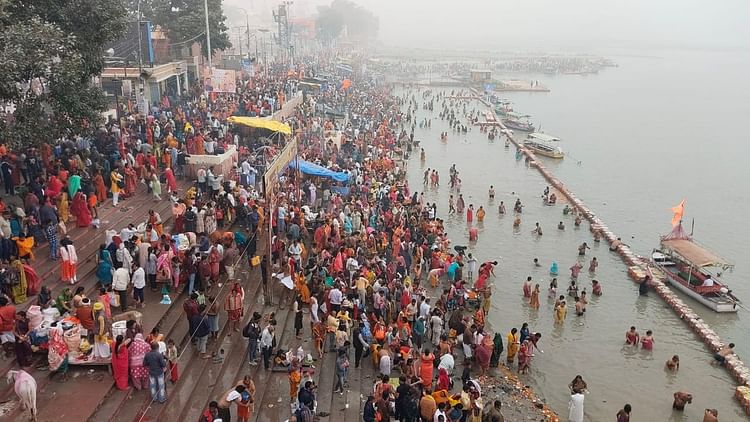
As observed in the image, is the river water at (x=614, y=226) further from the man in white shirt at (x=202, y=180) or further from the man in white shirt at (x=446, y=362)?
the man in white shirt at (x=202, y=180)

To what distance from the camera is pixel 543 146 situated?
39.4 m

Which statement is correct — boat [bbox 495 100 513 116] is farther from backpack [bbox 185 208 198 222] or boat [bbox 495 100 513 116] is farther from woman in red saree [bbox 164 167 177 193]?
backpack [bbox 185 208 198 222]

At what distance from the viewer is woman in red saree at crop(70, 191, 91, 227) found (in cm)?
1298

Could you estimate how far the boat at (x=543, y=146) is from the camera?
127 feet

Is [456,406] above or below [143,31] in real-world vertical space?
below

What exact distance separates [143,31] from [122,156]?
11776mm

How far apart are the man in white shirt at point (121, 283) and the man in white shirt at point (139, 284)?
0.14 m

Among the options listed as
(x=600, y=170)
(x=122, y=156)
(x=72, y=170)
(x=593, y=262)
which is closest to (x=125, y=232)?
(x=72, y=170)

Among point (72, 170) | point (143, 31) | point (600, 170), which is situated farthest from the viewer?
point (600, 170)

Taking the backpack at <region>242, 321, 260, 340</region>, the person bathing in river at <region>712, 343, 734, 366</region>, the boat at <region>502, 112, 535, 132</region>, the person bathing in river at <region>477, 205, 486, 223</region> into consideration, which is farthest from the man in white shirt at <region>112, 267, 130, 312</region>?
the boat at <region>502, 112, 535, 132</region>

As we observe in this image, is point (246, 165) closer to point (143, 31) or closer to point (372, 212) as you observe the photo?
point (372, 212)

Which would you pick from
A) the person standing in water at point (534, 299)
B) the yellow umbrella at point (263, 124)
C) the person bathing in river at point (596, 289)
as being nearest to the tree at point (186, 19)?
the yellow umbrella at point (263, 124)

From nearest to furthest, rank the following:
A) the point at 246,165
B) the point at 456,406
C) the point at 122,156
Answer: the point at 456,406
the point at 122,156
the point at 246,165

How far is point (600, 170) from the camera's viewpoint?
Result: 3638cm
